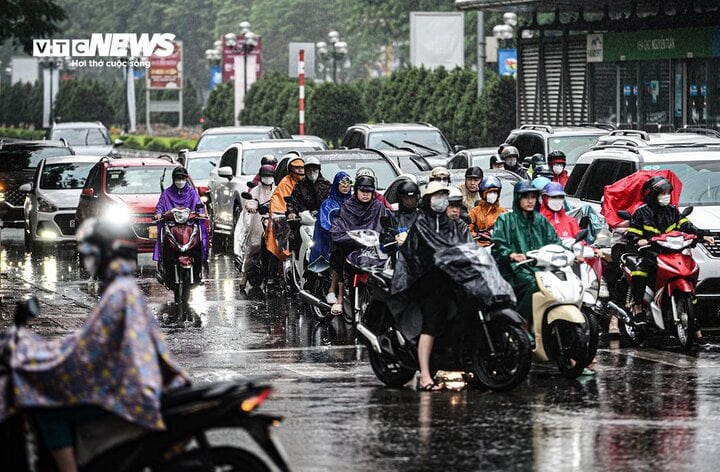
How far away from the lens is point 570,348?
40.7ft

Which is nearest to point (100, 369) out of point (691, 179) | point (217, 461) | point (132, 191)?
point (217, 461)

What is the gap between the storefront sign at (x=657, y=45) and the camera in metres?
34.7

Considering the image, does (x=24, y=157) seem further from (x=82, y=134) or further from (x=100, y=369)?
(x=100, y=369)

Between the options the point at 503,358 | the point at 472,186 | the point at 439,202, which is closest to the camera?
the point at 503,358

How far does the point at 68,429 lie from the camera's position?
23.2ft

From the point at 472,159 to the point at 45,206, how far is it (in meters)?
7.26

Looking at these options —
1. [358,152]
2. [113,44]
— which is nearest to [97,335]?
[358,152]

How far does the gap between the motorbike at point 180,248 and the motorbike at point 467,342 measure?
266 inches

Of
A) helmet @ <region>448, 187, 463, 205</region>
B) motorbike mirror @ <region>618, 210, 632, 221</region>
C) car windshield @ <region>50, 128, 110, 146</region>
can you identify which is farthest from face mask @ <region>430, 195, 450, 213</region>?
car windshield @ <region>50, 128, 110, 146</region>

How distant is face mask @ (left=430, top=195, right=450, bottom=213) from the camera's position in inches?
468

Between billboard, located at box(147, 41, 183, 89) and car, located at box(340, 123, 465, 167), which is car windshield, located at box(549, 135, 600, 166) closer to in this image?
car, located at box(340, 123, 465, 167)

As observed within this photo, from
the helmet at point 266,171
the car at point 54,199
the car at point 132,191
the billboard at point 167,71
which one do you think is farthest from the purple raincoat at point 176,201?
the billboard at point 167,71

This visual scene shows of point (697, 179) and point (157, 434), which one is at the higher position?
point (697, 179)

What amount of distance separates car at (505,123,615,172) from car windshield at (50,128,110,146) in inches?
878
